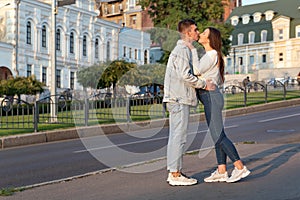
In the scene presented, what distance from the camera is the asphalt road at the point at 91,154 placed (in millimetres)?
8914

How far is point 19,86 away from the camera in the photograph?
36094 mm

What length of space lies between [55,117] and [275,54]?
6783 cm

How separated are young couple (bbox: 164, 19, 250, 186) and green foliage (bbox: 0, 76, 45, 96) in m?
29.7

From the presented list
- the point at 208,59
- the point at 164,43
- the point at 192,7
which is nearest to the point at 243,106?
the point at 164,43

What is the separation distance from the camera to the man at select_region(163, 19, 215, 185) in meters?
6.65

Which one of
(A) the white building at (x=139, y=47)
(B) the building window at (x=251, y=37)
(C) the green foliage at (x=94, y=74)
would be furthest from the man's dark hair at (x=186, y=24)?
(B) the building window at (x=251, y=37)

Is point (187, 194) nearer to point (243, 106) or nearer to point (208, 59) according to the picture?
point (208, 59)

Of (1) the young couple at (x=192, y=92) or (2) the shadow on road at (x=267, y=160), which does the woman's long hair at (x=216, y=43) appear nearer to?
(1) the young couple at (x=192, y=92)

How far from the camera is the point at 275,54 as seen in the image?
81188 mm

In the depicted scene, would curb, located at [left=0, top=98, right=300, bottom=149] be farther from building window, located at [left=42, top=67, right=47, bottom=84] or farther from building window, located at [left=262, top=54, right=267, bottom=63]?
building window, located at [left=262, top=54, right=267, bottom=63]

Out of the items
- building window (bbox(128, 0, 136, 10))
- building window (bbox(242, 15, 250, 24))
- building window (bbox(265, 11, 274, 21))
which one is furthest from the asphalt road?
building window (bbox(128, 0, 136, 10))

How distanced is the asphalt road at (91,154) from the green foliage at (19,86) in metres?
21.2

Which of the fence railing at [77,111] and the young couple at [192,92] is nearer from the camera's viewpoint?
the young couple at [192,92]

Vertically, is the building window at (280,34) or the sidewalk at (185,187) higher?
the building window at (280,34)
